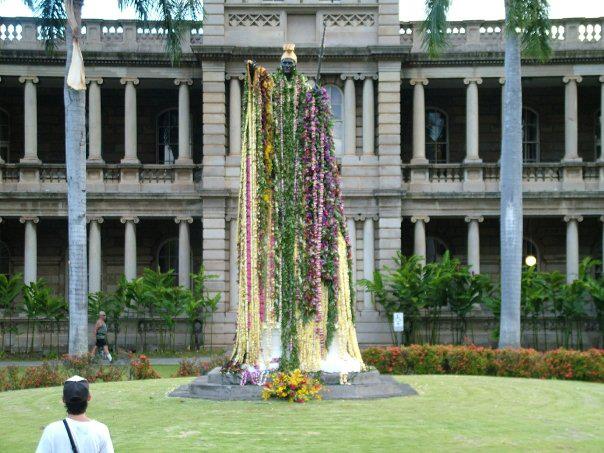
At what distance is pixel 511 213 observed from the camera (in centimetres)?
2562

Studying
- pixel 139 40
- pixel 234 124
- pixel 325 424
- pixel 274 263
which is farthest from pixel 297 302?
pixel 139 40

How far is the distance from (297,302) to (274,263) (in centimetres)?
74

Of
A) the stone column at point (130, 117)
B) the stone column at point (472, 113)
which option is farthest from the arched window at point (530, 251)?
the stone column at point (130, 117)

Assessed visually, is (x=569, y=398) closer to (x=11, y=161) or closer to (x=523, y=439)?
(x=523, y=439)

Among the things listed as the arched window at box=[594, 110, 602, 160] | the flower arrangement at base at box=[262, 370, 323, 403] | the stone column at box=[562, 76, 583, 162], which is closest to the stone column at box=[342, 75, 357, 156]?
the stone column at box=[562, 76, 583, 162]

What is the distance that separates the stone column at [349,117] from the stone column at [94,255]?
29.1 feet

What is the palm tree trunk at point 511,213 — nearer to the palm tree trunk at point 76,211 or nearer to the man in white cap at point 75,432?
the palm tree trunk at point 76,211

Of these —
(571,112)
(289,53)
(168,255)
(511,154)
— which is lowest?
(168,255)

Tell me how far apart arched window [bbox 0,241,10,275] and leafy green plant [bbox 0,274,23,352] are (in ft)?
10.5

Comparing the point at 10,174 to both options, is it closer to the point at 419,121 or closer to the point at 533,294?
the point at 419,121

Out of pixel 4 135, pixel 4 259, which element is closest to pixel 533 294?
pixel 4 259

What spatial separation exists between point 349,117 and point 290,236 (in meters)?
18.2

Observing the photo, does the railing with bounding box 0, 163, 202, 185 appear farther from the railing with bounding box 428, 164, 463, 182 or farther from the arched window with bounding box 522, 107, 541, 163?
the arched window with bounding box 522, 107, 541, 163

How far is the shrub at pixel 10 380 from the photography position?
20.2 meters
